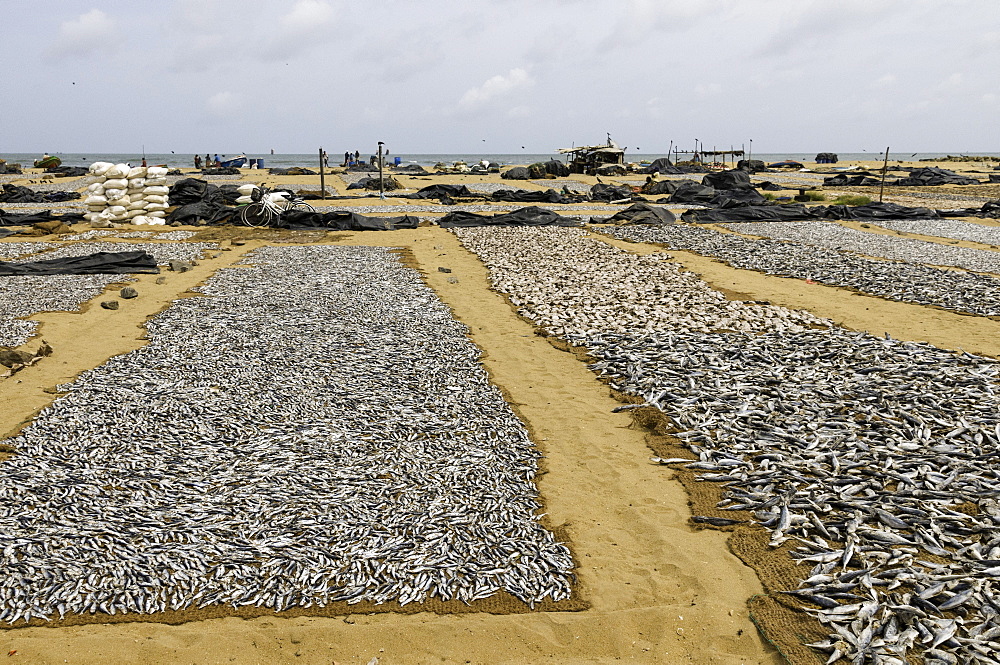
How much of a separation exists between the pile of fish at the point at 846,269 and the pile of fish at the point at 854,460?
4.09 m

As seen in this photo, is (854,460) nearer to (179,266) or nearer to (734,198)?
(179,266)

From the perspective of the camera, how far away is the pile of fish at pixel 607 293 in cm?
1141

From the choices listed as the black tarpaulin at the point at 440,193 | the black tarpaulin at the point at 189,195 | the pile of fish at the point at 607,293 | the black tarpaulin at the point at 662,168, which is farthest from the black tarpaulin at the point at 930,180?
the black tarpaulin at the point at 189,195

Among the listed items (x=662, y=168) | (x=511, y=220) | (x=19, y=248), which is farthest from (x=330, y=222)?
(x=662, y=168)

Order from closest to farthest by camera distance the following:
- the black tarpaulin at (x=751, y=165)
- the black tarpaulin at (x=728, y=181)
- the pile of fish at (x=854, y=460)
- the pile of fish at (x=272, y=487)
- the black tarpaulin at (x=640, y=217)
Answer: the pile of fish at (x=854, y=460), the pile of fish at (x=272, y=487), the black tarpaulin at (x=640, y=217), the black tarpaulin at (x=728, y=181), the black tarpaulin at (x=751, y=165)

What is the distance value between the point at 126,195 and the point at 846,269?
24129mm

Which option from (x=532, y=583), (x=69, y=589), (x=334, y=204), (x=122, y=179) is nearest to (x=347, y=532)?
(x=532, y=583)

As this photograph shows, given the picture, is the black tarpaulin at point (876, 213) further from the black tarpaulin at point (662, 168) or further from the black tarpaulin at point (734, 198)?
the black tarpaulin at point (662, 168)

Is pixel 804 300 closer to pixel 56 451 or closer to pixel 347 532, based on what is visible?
pixel 347 532

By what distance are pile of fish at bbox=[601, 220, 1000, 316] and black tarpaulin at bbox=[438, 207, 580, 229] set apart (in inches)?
132

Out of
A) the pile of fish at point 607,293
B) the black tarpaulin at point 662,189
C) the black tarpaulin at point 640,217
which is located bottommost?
the pile of fish at point 607,293

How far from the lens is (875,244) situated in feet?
69.8

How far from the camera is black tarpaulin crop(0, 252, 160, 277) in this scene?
16359 mm

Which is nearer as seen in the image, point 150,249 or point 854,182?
point 150,249
